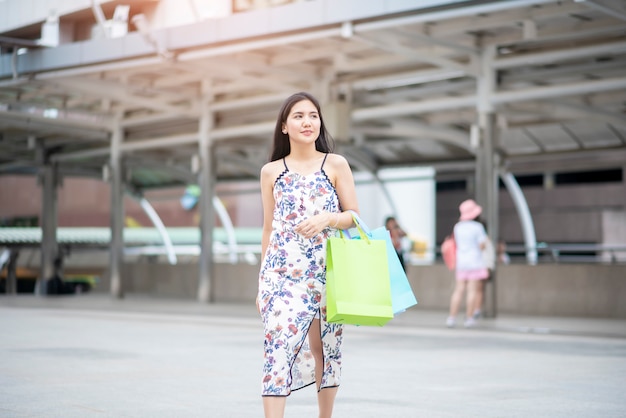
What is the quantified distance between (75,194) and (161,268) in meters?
17.7

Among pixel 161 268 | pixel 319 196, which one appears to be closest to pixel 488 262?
pixel 319 196

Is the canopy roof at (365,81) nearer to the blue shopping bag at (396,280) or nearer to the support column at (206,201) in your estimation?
the support column at (206,201)

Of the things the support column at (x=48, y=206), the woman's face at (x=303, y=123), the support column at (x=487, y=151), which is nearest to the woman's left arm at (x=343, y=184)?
the woman's face at (x=303, y=123)

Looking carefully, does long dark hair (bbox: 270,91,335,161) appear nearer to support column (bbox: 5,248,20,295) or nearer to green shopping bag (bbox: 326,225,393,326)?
green shopping bag (bbox: 326,225,393,326)

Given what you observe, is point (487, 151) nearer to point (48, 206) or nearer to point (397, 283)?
point (397, 283)

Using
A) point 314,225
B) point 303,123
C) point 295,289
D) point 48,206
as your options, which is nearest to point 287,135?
point 303,123

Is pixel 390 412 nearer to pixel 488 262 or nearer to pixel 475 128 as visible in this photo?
pixel 488 262

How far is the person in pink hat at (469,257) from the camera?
1600cm

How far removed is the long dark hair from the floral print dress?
0.66ft

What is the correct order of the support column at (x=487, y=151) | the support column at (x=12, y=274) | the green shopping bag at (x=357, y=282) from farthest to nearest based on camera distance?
the support column at (x=12, y=274) < the support column at (x=487, y=151) < the green shopping bag at (x=357, y=282)

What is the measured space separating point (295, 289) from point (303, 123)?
805mm

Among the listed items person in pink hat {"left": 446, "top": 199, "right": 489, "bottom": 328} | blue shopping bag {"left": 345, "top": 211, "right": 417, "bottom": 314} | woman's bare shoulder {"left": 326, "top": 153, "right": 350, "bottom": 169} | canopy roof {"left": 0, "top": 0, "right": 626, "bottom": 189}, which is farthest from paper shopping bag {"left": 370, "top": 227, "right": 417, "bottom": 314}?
person in pink hat {"left": 446, "top": 199, "right": 489, "bottom": 328}

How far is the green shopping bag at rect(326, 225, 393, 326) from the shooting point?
4.83 metres

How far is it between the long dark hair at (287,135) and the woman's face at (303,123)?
0.03 m
